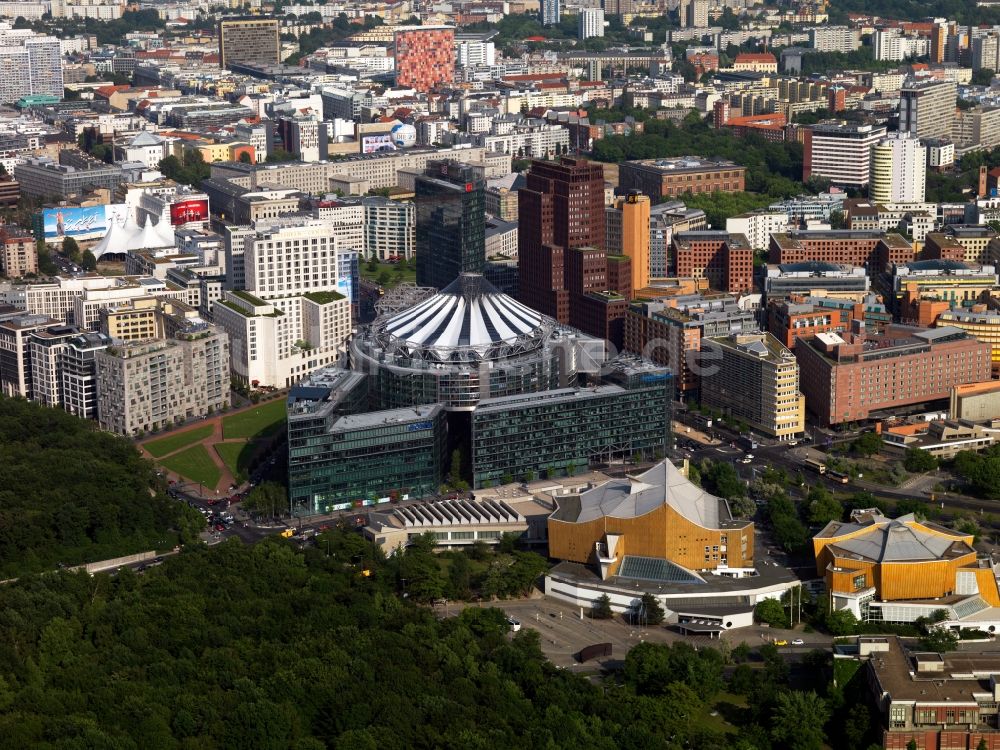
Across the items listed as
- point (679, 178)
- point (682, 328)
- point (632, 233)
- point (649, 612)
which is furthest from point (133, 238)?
point (649, 612)

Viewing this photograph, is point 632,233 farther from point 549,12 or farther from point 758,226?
point 549,12

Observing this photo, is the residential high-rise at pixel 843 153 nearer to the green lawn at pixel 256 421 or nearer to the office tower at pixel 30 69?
the green lawn at pixel 256 421

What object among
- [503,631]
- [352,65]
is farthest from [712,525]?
[352,65]

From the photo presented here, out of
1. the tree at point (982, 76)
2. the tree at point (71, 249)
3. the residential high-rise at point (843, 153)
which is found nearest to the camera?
the tree at point (71, 249)

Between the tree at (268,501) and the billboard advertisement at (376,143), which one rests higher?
the billboard advertisement at (376,143)

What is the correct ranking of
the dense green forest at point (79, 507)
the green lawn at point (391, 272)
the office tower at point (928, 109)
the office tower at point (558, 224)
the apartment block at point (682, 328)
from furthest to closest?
the office tower at point (928, 109)
the green lawn at point (391, 272)
the office tower at point (558, 224)
the apartment block at point (682, 328)
the dense green forest at point (79, 507)

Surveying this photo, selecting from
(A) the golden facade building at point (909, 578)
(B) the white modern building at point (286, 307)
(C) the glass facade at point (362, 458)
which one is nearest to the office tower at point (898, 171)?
(B) the white modern building at point (286, 307)

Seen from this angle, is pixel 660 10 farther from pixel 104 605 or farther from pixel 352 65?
pixel 104 605

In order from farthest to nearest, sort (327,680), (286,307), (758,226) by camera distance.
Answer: (758,226) → (286,307) → (327,680)

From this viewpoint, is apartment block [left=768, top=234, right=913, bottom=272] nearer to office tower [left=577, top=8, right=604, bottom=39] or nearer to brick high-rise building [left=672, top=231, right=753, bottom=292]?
brick high-rise building [left=672, top=231, right=753, bottom=292]
